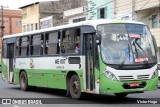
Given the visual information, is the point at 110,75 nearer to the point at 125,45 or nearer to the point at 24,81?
the point at 125,45

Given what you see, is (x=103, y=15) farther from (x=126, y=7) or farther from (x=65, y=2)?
(x=65, y=2)

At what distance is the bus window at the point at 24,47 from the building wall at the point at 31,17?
121 feet

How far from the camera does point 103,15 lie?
39375 millimetres

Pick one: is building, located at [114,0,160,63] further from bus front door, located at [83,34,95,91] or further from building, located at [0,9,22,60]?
building, located at [0,9,22,60]

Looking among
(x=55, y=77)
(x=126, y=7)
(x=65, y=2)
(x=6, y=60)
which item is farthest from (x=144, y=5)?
(x=65, y=2)

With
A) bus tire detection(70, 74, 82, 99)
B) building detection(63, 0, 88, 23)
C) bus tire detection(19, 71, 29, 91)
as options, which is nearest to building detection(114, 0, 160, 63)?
building detection(63, 0, 88, 23)

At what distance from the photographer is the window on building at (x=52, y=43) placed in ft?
56.4

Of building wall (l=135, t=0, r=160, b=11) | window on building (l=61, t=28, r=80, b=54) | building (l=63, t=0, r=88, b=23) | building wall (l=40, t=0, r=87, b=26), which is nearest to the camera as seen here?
window on building (l=61, t=28, r=80, b=54)

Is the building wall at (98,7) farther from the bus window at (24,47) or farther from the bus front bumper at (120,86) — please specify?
the bus front bumper at (120,86)

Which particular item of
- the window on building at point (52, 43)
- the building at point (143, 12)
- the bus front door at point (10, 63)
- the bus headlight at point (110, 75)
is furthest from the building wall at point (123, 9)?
the bus headlight at point (110, 75)

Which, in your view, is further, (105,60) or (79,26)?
(79,26)

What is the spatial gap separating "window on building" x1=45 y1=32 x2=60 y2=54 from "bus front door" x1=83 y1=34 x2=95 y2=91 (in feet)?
7.61

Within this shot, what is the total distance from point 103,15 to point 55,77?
22.8 meters

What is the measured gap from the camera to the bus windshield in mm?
13969
